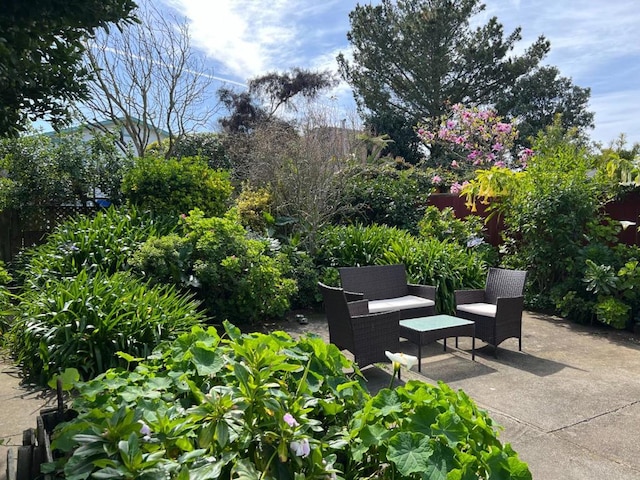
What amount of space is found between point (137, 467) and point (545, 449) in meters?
2.52

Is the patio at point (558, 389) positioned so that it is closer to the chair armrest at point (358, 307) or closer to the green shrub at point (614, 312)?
the green shrub at point (614, 312)

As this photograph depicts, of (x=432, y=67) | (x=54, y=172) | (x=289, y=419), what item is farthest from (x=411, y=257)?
(x=432, y=67)

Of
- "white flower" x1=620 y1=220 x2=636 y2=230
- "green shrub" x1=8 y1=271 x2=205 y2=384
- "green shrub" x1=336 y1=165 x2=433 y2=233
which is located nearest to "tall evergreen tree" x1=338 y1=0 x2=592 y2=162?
"green shrub" x1=336 y1=165 x2=433 y2=233

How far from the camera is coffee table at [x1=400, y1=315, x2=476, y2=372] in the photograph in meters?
4.43

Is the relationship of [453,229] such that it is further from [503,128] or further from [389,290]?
[503,128]

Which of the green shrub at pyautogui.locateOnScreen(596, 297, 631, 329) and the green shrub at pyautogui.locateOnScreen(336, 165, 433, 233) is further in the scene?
the green shrub at pyautogui.locateOnScreen(336, 165, 433, 233)

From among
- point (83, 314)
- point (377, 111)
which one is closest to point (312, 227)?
point (83, 314)

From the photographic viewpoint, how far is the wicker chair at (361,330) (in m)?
4.08

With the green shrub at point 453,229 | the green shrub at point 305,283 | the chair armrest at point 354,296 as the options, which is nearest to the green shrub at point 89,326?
the chair armrest at point 354,296

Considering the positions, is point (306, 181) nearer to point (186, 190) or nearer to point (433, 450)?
point (186, 190)

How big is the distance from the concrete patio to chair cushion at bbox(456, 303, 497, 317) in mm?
434

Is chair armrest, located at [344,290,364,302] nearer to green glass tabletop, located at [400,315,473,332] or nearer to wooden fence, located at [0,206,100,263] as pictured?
green glass tabletop, located at [400,315,473,332]

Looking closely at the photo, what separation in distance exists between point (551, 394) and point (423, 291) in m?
2.03

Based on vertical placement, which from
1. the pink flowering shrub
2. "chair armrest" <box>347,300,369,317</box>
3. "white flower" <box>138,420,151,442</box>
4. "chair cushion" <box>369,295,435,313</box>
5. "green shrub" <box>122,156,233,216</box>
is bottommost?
"chair cushion" <box>369,295,435,313</box>
